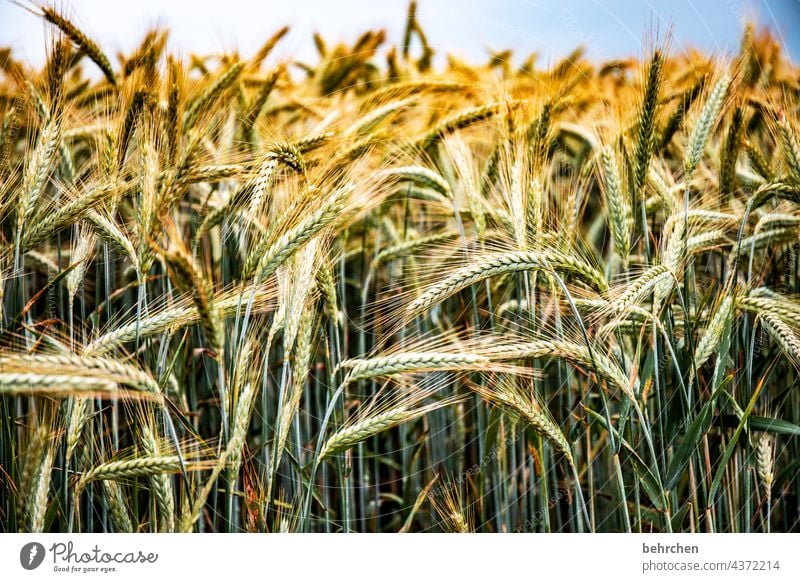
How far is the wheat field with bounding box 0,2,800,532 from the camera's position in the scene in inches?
45.3

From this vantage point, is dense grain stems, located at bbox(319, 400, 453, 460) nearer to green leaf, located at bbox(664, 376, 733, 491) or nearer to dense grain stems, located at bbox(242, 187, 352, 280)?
dense grain stems, located at bbox(242, 187, 352, 280)

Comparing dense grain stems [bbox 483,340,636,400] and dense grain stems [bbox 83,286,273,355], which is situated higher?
dense grain stems [bbox 83,286,273,355]

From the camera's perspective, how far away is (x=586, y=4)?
1605mm

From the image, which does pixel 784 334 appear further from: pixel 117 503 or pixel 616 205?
pixel 117 503

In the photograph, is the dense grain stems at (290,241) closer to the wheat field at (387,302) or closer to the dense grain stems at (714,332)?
the wheat field at (387,302)

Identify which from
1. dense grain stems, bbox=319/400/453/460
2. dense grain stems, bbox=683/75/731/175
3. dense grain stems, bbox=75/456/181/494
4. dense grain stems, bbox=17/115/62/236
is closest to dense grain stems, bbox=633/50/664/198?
dense grain stems, bbox=683/75/731/175

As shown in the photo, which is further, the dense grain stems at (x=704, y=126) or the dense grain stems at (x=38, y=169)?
the dense grain stems at (x=704, y=126)

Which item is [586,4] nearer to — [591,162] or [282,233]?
[591,162]
